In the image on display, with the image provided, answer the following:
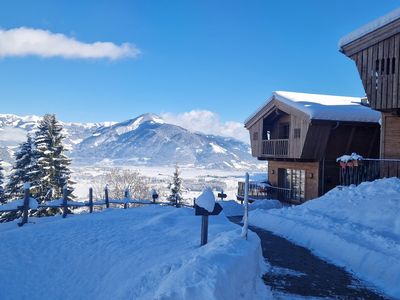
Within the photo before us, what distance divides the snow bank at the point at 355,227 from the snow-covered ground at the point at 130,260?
2.29m

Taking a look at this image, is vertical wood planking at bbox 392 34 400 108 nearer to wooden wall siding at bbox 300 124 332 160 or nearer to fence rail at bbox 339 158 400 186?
fence rail at bbox 339 158 400 186

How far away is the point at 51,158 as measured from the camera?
31.5 m

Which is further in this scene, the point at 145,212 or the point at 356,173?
the point at 356,173

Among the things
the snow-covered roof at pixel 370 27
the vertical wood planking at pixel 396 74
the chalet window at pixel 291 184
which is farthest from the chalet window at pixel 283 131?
the vertical wood planking at pixel 396 74

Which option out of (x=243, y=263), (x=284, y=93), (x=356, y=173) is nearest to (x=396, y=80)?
(x=356, y=173)

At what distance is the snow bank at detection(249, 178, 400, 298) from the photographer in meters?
7.91

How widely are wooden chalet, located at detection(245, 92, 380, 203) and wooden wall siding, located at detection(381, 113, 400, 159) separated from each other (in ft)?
12.2

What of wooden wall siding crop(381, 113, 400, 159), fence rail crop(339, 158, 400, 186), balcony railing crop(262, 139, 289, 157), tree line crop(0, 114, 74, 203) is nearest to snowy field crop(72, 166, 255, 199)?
tree line crop(0, 114, 74, 203)

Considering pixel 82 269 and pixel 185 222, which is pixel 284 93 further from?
pixel 82 269

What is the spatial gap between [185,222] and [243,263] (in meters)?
6.38

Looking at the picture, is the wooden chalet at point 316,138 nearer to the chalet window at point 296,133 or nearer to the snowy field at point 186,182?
the chalet window at point 296,133

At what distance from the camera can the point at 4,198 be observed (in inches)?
1257

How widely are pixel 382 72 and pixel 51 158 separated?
25590 mm

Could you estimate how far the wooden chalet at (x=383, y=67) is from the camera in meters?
15.1
